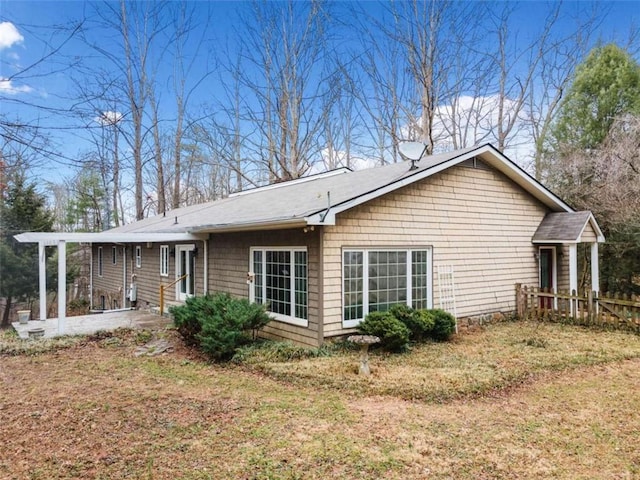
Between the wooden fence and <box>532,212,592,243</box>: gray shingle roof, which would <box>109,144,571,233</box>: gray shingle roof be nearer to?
<box>532,212,592,243</box>: gray shingle roof

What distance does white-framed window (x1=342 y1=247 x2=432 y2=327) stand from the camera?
8.02 metres

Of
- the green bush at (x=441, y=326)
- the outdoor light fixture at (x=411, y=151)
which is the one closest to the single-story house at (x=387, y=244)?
the outdoor light fixture at (x=411, y=151)

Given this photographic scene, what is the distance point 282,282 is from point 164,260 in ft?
22.5

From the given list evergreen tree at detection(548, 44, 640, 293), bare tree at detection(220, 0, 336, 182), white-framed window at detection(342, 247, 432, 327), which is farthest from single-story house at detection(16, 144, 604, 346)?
bare tree at detection(220, 0, 336, 182)

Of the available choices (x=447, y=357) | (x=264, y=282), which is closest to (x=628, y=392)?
(x=447, y=357)

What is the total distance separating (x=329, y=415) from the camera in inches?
197

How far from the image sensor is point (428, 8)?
59.4ft

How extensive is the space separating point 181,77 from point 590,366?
23.2 m

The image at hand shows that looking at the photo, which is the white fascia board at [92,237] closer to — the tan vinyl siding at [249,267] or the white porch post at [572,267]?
the tan vinyl siding at [249,267]

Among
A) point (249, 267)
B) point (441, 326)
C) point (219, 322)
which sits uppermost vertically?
point (249, 267)

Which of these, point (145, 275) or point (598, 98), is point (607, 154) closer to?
point (598, 98)

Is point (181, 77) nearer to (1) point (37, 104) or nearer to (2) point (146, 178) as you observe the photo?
(2) point (146, 178)

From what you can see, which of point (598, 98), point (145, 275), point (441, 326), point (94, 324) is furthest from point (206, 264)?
point (598, 98)

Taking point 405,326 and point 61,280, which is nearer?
point 405,326
